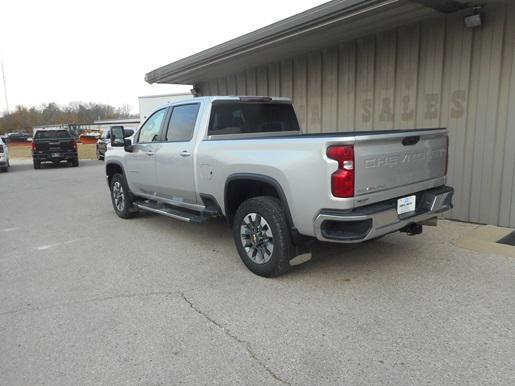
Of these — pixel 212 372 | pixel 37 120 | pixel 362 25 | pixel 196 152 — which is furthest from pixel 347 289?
pixel 37 120

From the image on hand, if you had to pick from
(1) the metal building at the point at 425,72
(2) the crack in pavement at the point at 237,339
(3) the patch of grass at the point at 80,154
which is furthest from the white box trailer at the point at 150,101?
(2) the crack in pavement at the point at 237,339

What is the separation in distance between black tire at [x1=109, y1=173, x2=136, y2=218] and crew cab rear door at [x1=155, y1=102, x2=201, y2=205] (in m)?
1.35

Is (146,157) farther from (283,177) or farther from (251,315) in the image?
(251,315)

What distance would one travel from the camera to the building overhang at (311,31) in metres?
5.58

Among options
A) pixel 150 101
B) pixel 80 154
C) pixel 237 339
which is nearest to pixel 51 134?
pixel 80 154

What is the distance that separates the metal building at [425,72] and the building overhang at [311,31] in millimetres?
20

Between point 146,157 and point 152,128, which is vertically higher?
point 152,128

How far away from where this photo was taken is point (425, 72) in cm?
650

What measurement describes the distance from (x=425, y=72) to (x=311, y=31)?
195 cm

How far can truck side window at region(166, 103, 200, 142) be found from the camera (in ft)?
17.7

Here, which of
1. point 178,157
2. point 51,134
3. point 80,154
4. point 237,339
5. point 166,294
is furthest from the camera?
point 80,154

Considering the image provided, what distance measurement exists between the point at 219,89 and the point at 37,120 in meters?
91.2

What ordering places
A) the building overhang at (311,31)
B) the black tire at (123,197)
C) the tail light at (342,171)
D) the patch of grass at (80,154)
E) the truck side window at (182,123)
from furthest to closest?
the patch of grass at (80,154) < the black tire at (123,197) < the building overhang at (311,31) < the truck side window at (182,123) < the tail light at (342,171)

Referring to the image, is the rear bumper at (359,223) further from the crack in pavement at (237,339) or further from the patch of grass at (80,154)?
the patch of grass at (80,154)
